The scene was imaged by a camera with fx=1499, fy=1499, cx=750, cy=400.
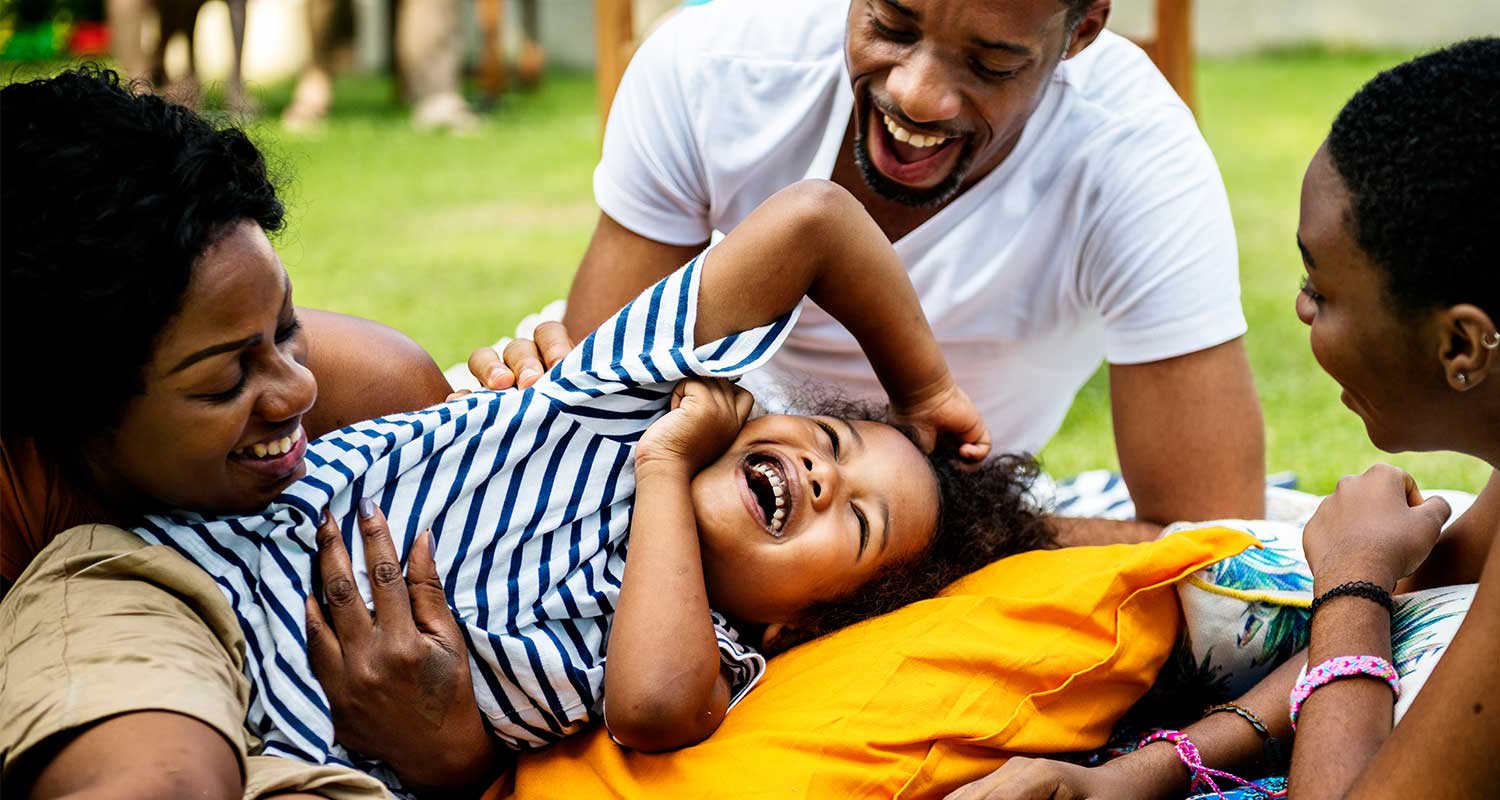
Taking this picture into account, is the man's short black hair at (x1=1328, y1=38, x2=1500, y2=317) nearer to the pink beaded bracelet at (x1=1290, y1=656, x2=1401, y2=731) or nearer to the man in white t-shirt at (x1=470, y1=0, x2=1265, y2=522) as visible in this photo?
the pink beaded bracelet at (x1=1290, y1=656, x2=1401, y2=731)

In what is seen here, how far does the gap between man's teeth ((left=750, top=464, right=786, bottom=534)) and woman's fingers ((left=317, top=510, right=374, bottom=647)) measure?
1.93ft

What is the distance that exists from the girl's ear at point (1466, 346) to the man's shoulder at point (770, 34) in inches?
55.9

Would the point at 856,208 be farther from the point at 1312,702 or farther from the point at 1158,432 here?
the point at 1312,702

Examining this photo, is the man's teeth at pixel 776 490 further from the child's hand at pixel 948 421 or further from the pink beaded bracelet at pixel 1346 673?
the pink beaded bracelet at pixel 1346 673

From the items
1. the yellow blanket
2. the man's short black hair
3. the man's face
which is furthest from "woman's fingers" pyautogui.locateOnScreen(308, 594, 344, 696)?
the man's short black hair

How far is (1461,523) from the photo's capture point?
7.23 ft

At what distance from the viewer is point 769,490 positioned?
2250 millimetres

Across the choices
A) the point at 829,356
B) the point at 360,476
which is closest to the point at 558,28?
the point at 829,356

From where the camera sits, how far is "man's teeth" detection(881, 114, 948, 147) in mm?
2584

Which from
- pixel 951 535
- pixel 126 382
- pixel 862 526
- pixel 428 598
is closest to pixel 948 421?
pixel 951 535

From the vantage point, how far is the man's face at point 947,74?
8.02ft

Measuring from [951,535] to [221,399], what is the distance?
44.9 inches

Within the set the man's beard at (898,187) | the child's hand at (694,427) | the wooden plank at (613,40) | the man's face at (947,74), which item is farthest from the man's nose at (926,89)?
the wooden plank at (613,40)

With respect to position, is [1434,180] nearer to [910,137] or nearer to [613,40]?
[910,137]
